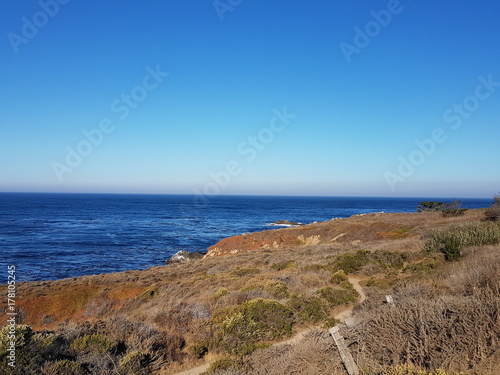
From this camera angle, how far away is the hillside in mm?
5672

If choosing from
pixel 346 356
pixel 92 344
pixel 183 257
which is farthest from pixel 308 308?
pixel 183 257

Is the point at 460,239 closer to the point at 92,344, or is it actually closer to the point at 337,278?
the point at 337,278

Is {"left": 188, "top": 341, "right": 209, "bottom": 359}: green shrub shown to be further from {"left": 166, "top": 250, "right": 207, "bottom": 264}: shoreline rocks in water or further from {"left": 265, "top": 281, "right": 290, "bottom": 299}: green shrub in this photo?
{"left": 166, "top": 250, "right": 207, "bottom": 264}: shoreline rocks in water

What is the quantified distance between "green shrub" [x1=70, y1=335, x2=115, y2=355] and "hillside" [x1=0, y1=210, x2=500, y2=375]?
25 mm

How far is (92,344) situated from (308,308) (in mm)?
6934

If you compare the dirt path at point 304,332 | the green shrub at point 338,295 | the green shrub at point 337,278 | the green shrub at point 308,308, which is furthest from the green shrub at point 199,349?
the green shrub at point 337,278

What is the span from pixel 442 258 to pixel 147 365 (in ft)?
50.0

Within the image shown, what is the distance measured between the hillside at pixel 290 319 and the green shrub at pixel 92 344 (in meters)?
0.03

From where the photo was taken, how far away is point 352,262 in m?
18.3

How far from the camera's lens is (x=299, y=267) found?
18875mm

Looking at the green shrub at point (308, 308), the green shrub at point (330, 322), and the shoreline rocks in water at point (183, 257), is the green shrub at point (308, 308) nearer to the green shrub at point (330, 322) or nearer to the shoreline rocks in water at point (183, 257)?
the green shrub at point (330, 322)

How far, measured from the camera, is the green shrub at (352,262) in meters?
17.8

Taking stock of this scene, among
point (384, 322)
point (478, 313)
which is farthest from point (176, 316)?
point (478, 313)

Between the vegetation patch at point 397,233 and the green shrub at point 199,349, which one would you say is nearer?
the green shrub at point 199,349
